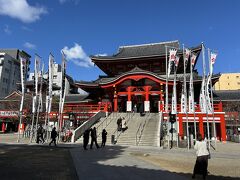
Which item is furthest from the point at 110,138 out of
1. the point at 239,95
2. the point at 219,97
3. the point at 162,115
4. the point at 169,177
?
the point at 239,95

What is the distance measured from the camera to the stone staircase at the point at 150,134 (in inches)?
897

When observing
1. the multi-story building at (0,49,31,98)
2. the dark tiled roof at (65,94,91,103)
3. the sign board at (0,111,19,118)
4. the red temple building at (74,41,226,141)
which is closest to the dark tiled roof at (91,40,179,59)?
the red temple building at (74,41,226,141)

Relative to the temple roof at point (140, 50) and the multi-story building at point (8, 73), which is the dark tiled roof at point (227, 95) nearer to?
the temple roof at point (140, 50)

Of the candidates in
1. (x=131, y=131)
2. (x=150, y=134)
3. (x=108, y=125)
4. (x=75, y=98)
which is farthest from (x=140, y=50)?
(x=150, y=134)

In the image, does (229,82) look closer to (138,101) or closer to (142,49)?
(142,49)

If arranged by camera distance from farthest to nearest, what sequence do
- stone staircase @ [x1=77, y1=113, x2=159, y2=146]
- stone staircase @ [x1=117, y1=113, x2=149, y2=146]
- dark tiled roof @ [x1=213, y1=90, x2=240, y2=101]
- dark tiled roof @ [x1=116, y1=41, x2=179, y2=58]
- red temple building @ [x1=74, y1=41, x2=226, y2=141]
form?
dark tiled roof @ [x1=116, y1=41, x2=179, y2=58], dark tiled roof @ [x1=213, y1=90, x2=240, y2=101], red temple building @ [x1=74, y1=41, x2=226, y2=141], stone staircase @ [x1=117, y1=113, x2=149, y2=146], stone staircase @ [x1=77, y1=113, x2=159, y2=146]

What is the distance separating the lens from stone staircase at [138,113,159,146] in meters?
22.8

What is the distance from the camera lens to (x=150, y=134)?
24797 mm

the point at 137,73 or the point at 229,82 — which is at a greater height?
the point at 229,82

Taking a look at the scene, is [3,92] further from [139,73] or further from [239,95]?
[239,95]

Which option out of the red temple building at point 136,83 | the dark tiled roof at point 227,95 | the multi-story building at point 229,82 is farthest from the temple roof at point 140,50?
the multi-story building at point 229,82

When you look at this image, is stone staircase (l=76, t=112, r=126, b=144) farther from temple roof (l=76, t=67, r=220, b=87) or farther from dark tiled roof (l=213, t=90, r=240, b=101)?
dark tiled roof (l=213, t=90, r=240, b=101)

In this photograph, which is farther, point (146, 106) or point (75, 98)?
point (75, 98)

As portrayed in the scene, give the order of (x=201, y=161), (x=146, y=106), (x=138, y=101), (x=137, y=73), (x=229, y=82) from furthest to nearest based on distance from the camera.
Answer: (x=229, y=82) < (x=138, y=101) < (x=137, y=73) < (x=146, y=106) < (x=201, y=161)
